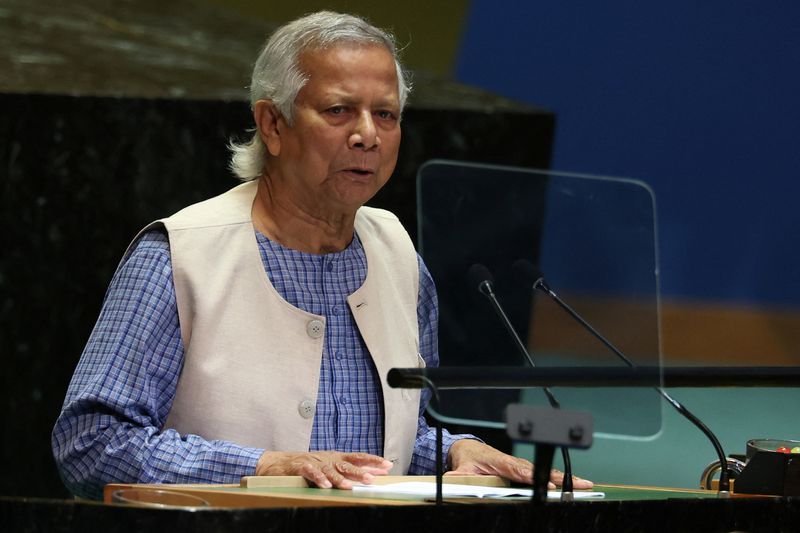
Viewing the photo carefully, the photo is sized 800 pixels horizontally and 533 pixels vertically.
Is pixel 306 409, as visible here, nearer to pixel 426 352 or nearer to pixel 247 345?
pixel 247 345

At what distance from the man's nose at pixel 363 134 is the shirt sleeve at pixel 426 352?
0.89 ft

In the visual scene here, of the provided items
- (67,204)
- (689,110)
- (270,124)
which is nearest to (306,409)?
(270,124)

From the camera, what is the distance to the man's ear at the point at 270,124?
221cm

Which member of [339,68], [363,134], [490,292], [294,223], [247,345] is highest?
[339,68]

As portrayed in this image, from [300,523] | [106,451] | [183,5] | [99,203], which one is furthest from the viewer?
[183,5]

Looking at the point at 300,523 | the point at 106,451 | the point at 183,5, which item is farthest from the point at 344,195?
the point at 183,5

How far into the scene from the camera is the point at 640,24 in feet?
13.4

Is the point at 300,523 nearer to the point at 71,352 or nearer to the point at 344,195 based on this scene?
the point at 344,195

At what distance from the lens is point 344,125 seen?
2.13 metres

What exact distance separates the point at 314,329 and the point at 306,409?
13 centimetres

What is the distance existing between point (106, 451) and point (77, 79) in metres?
1.83

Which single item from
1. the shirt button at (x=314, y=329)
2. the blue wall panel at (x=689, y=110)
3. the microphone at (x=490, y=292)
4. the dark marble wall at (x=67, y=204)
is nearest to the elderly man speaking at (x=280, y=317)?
the shirt button at (x=314, y=329)

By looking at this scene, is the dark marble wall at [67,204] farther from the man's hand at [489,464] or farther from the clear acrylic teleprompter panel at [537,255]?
the clear acrylic teleprompter panel at [537,255]

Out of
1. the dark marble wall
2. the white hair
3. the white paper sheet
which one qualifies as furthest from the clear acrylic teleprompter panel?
the dark marble wall
